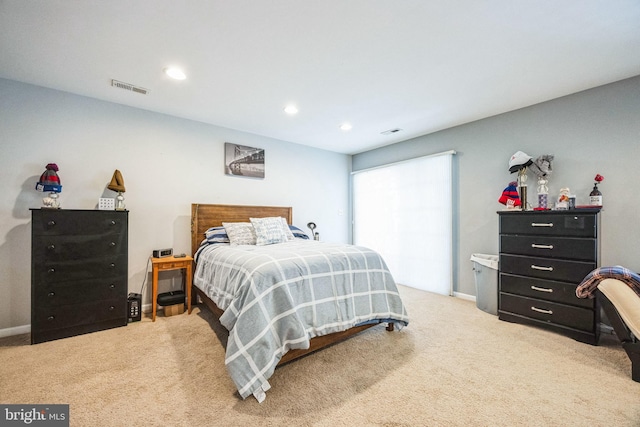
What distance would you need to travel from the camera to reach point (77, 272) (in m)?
2.55

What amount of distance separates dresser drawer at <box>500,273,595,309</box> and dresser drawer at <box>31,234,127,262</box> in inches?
166

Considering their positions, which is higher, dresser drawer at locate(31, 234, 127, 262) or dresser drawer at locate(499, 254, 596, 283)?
dresser drawer at locate(31, 234, 127, 262)

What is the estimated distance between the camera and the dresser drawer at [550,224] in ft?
8.00

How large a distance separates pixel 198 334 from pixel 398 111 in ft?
11.1

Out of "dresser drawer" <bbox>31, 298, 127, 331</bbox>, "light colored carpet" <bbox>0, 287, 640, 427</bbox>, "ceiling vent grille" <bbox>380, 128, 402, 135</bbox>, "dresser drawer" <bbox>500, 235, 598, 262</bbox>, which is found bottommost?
"light colored carpet" <bbox>0, 287, 640, 427</bbox>

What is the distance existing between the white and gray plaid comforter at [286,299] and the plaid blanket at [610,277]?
4.59 feet

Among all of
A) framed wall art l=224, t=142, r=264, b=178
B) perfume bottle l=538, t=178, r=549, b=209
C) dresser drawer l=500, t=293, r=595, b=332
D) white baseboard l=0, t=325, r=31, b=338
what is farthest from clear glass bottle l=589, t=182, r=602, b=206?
white baseboard l=0, t=325, r=31, b=338

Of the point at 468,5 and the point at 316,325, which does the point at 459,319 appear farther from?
the point at 468,5

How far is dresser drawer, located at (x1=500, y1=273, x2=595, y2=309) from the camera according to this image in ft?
8.14

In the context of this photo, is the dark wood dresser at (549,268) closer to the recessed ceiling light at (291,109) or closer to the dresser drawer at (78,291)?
the recessed ceiling light at (291,109)

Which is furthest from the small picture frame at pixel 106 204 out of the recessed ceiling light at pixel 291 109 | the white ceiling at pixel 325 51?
the recessed ceiling light at pixel 291 109

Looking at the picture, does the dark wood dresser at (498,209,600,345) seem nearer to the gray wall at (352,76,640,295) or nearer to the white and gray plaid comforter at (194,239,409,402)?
the gray wall at (352,76,640,295)

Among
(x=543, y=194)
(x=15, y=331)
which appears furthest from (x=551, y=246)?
(x=15, y=331)

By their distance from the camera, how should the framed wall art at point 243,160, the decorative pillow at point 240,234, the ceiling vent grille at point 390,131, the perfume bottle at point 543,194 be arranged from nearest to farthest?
the perfume bottle at point 543,194, the decorative pillow at point 240,234, the framed wall art at point 243,160, the ceiling vent grille at point 390,131
